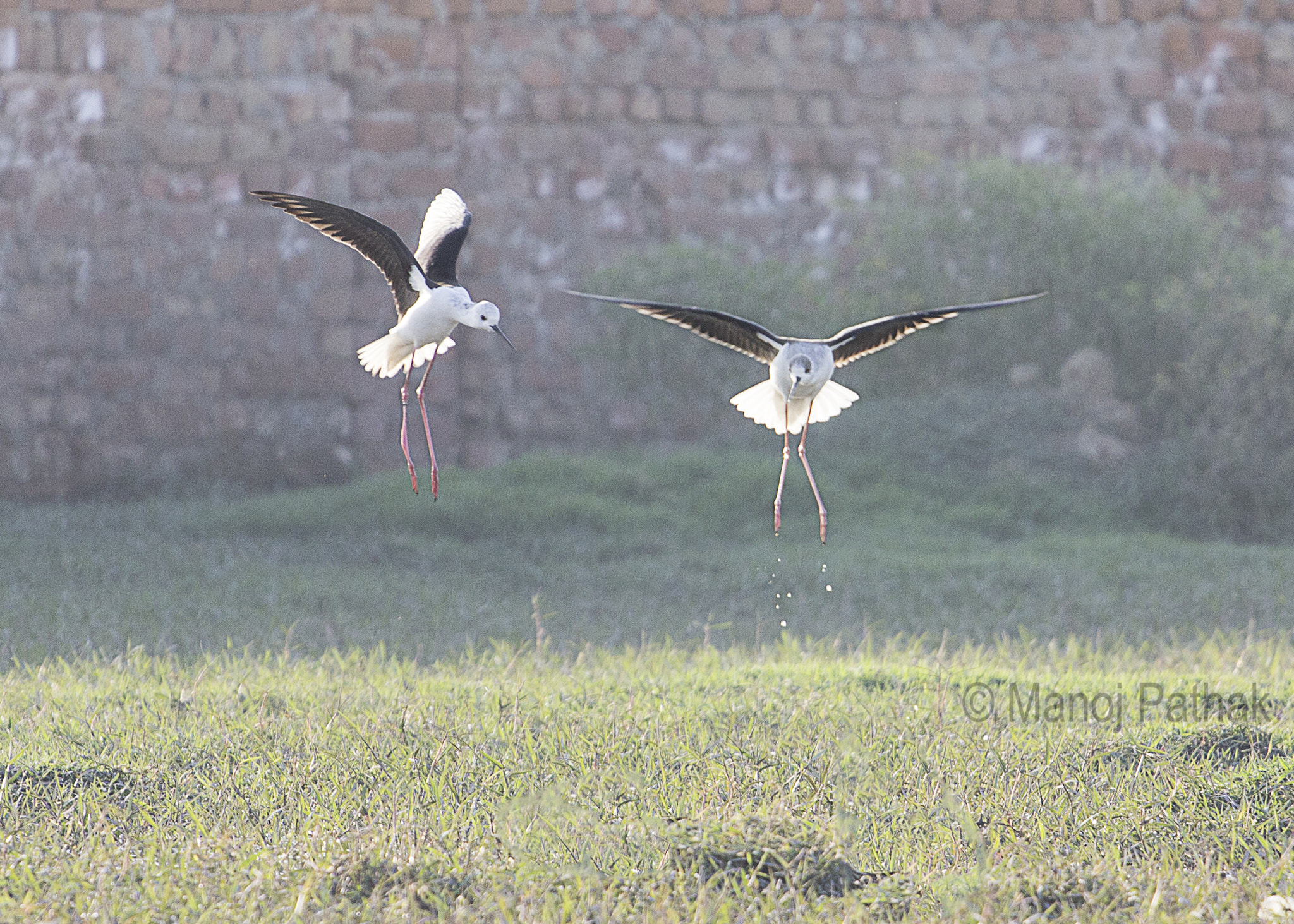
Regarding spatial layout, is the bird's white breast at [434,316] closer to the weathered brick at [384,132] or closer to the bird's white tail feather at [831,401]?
the bird's white tail feather at [831,401]

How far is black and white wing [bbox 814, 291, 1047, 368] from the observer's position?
2.17m

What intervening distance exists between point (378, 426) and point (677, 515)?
2470 mm

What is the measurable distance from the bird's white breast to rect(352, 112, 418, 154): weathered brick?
8460 mm

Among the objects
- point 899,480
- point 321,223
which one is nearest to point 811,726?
point 321,223

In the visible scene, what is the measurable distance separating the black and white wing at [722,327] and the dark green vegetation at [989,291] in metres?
7.23

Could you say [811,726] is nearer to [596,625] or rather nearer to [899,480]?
[596,625]

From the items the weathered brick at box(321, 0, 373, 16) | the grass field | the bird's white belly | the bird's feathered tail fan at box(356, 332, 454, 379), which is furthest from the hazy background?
the bird's white belly

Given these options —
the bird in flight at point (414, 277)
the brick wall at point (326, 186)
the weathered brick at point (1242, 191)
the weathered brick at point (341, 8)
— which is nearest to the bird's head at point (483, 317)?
the bird in flight at point (414, 277)

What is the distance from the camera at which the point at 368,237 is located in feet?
7.76

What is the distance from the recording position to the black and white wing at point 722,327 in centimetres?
214

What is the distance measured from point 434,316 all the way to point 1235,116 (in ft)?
33.8

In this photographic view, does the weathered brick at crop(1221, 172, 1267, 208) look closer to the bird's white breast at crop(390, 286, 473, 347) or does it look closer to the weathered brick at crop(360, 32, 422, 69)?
the weathered brick at crop(360, 32, 422, 69)

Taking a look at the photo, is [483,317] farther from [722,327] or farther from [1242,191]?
[1242,191]

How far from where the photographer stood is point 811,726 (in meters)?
4.54
